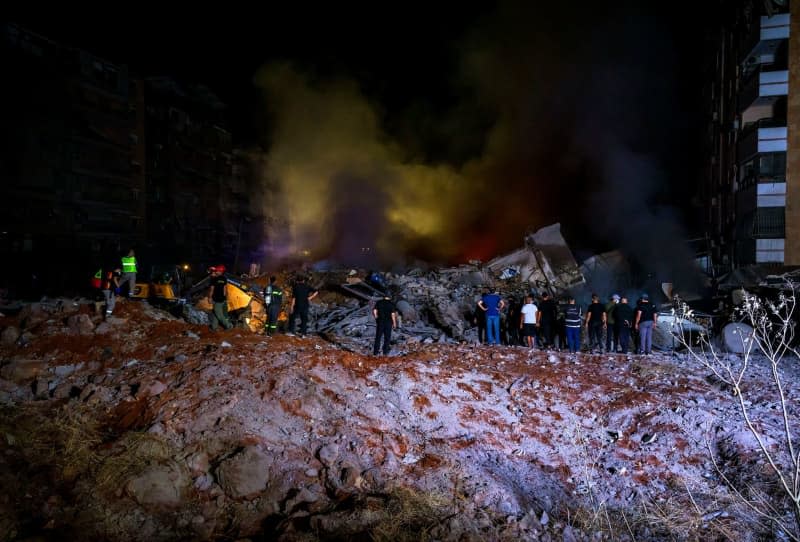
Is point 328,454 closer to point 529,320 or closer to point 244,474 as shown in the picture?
point 244,474

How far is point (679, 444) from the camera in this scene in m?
7.75

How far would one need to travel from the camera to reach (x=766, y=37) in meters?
21.2

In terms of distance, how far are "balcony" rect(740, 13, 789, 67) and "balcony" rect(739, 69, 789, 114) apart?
108 cm

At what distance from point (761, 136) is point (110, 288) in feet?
80.9

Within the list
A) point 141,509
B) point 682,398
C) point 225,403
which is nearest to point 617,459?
point 682,398

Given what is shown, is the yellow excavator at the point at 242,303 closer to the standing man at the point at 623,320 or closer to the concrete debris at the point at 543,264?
the standing man at the point at 623,320

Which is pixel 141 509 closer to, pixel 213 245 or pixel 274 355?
pixel 274 355

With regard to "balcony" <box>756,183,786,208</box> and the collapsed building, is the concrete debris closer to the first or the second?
the collapsed building

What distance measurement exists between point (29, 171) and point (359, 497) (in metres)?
25.4

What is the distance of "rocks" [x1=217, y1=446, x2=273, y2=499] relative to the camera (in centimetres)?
559

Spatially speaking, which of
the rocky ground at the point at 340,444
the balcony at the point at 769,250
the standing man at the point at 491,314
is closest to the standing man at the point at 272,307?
the rocky ground at the point at 340,444

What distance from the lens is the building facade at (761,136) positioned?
2111 centimetres

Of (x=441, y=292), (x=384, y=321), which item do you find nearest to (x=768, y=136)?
(x=441, y=292)

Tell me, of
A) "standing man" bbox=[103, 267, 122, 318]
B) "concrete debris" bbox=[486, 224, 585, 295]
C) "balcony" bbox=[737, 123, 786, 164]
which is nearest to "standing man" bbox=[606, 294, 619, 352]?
"concrete debris" bbox=[486, 224, 585, 295]
